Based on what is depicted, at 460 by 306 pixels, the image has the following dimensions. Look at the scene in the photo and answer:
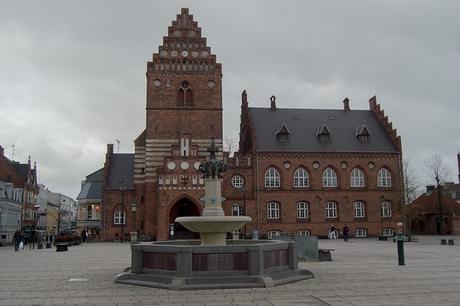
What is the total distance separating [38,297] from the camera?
1373 cm

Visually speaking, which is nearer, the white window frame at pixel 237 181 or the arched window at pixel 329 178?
the white window frame at pixel 237 181

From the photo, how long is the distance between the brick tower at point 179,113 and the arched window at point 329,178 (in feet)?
43.7

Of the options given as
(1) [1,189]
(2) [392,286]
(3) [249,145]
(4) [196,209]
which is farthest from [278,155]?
(2) [392,286]

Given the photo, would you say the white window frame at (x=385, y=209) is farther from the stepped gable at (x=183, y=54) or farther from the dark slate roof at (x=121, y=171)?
the dark slate roof at (x=121, y=171)

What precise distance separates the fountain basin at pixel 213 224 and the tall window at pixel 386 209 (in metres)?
41.0

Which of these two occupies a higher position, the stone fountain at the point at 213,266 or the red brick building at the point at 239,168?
the red brick building at the point at 239,168

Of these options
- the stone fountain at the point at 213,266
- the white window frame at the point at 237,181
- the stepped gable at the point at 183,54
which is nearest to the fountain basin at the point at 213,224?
the stone fountain at the point at 213,266

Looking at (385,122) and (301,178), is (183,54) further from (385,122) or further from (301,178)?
(385,122)

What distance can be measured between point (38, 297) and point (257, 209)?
133 ft

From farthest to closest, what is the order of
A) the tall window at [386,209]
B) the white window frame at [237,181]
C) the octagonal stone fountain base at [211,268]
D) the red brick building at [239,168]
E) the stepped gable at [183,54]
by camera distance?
the tall window at [386,209] < the white window frame at [237,181] < the stepped gable at [183,54] < the red brick building at [239,168] < the octagonal stone fountain base at [211,268]

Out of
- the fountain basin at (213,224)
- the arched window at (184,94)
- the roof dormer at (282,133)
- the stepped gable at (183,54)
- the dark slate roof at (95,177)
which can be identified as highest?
the stepped gable at (183,54)

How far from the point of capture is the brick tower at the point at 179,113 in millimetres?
51062

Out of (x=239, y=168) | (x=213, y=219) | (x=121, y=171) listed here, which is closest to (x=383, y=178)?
(x=239, y=168)

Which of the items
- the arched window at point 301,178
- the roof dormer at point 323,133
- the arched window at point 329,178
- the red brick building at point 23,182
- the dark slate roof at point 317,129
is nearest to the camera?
the arched window at point 301,178
